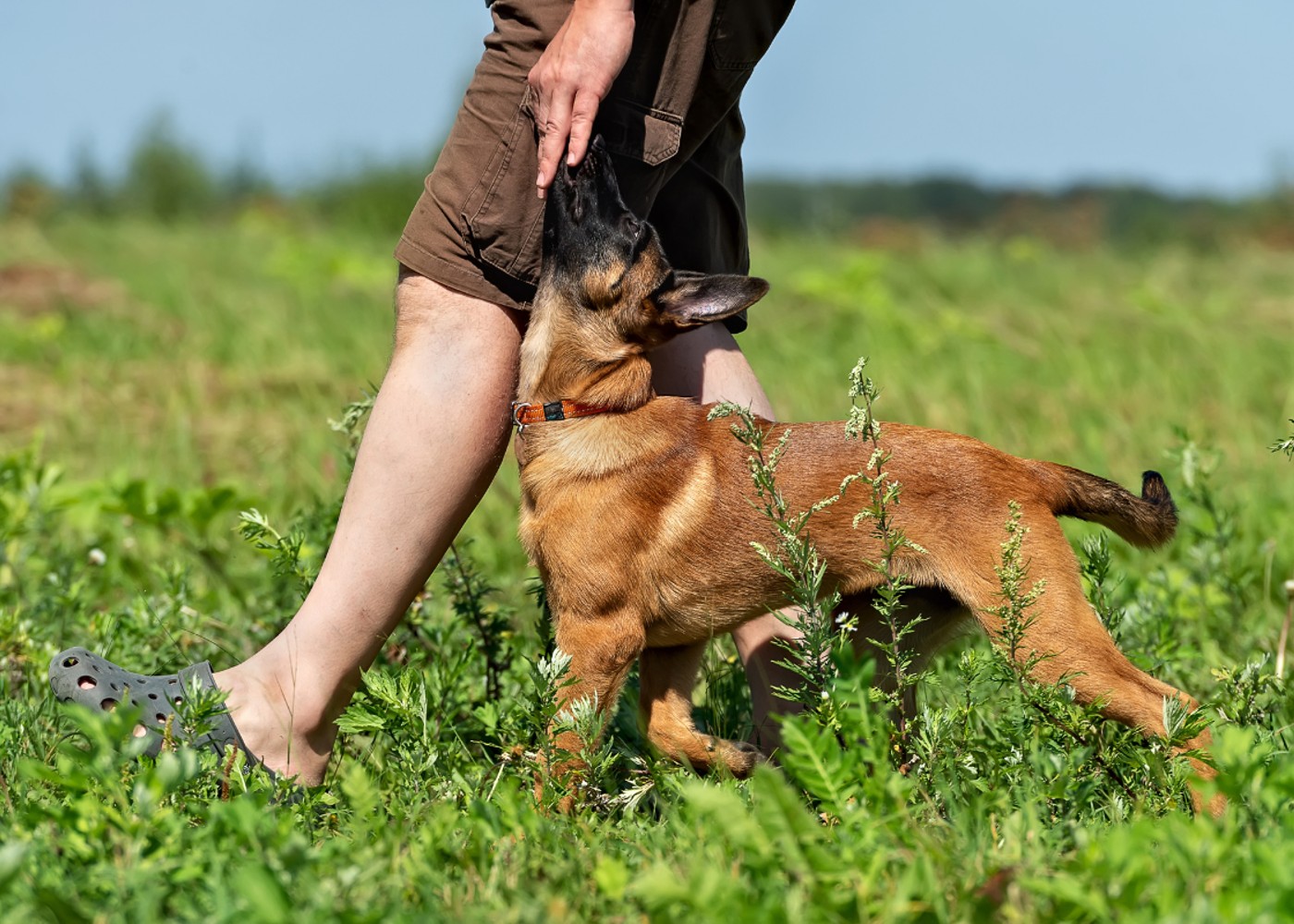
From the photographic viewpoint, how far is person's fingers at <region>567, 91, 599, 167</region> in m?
2.74

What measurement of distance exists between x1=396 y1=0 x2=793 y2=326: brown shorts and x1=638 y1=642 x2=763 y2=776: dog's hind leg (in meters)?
0.99

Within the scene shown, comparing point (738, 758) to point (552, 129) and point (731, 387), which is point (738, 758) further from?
point (552, 129)

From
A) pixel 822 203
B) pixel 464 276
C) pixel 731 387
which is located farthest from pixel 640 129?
pixel 822 203

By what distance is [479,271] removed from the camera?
298 cm

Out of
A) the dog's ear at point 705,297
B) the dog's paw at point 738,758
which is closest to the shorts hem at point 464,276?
the dog's ear at point 705,297

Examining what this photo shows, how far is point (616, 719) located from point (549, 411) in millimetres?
931

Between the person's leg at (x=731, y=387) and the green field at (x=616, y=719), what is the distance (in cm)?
21

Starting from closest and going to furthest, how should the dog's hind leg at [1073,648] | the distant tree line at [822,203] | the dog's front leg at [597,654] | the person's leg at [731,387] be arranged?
the dog's hind leg at [1073,648], the dog's front leg at [597,654], the person's leg at [731,387], the distant tree line at [822,203]

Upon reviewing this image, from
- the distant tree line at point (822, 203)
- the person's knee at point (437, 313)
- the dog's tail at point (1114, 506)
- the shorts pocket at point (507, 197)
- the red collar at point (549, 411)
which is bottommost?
the distant tree line at point (822, 203)

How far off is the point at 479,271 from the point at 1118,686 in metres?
1.66

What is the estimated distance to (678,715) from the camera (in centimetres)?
318

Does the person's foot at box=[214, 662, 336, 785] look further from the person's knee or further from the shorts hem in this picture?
the shorts hem

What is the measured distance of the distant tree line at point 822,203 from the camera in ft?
65.0

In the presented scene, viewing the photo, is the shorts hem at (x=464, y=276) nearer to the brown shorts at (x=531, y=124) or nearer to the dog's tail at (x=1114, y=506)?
the brown shorts at (x=531, y=124)
